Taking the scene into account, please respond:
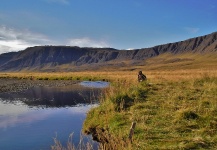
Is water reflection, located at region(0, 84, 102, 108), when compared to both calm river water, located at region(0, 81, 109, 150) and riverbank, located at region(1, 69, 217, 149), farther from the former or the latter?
riverbank, located at region(1, 69, 217, 149)

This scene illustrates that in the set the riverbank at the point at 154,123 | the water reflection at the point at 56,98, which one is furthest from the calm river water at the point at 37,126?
the water reflection at the point at 56,98

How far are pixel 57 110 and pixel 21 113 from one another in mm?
2630

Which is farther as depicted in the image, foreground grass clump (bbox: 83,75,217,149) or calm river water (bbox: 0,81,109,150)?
calm river water (bbox: 0,81,109,150)

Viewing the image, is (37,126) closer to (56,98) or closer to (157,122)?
(157,122)

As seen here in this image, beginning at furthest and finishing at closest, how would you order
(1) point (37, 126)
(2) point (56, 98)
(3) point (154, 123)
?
1. (2) point (56, 98)
2. (1) point (37, 126)
3. (3) point (154, 123)

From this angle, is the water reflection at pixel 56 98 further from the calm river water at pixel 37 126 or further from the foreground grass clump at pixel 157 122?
the foreground grass clump at pixel 157 122

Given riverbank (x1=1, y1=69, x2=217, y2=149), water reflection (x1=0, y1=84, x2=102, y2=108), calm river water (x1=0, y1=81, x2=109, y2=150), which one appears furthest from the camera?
water reflection (x1=0, y1=84, x2=102, y2=108)

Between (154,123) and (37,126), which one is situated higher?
(154,123)

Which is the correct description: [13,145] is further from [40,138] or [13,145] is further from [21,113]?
[21,113]

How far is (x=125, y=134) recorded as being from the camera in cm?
1059

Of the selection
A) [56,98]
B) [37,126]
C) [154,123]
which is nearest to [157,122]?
[154,123]

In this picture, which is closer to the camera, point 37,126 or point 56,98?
point 37,126

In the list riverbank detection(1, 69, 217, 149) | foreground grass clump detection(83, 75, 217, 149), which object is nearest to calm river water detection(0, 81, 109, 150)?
riverbank detection(1, 69, 217, 149)

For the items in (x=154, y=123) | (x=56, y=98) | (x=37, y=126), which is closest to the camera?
(x=154, y=123)
